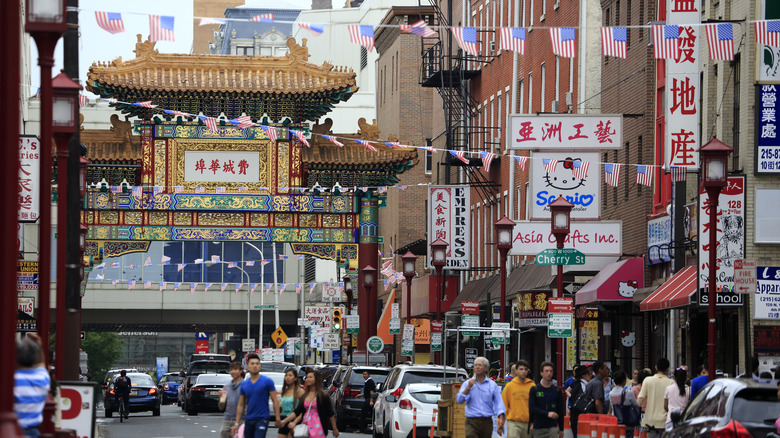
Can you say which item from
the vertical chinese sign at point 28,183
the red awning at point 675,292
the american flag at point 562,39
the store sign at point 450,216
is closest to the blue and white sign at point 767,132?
the red awning at point 675,292

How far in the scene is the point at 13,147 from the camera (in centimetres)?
832

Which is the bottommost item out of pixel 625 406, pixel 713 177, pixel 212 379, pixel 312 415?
pixel 212 379

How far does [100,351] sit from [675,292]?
79.2 m

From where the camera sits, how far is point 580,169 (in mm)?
33406

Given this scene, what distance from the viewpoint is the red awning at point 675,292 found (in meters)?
28.2

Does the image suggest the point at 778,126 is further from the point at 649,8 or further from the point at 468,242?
the point at 468,242

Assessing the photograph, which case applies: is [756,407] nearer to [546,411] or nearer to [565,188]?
[546,411]

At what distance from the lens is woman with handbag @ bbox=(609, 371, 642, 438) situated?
72.5 feet

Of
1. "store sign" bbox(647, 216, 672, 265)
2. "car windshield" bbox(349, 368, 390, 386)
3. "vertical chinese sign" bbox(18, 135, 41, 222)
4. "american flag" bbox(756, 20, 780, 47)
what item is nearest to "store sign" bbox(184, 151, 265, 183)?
"car windshield" bbox(349, 368, 390, 386)

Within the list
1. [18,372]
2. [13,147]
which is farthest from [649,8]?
[13,147]

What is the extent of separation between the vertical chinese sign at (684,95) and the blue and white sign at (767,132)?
1.65m

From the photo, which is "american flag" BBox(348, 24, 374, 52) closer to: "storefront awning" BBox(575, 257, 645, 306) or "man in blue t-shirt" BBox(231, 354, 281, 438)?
"man in blue t-shirt" BBox(231, 354, 281, 438)

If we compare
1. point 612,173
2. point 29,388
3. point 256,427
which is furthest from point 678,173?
point 29,388

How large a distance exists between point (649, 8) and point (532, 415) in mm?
17246
